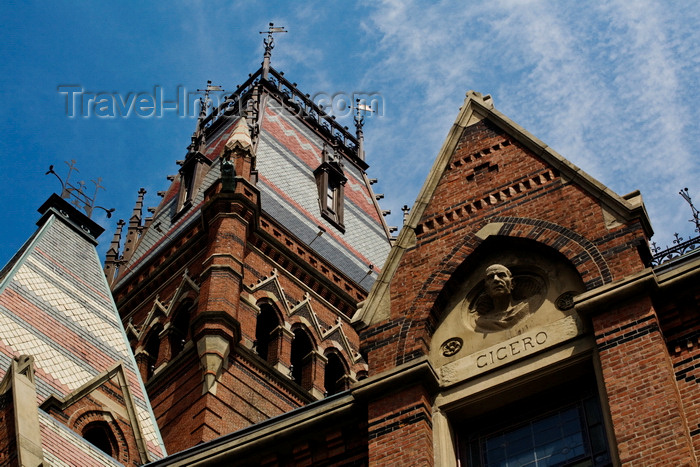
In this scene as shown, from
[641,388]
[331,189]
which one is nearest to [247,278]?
[331,189]

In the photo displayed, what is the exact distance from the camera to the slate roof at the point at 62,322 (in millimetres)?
22359

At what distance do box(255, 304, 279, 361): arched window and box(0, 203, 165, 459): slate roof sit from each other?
7886mm

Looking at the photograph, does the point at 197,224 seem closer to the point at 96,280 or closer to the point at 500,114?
the point at 96,280

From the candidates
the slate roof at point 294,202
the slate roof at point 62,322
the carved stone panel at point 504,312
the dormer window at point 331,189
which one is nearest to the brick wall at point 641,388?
the carved stone panel at point 504,312

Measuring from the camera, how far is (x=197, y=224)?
131ft

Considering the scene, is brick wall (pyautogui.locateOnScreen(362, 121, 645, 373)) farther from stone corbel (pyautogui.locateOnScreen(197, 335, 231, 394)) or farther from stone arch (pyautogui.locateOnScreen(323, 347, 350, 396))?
stone arch (pyautogui.locateOnScreen(323, 347, 350, 396))

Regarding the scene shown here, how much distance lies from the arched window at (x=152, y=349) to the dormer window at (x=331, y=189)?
10.9 m

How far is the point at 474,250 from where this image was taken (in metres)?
15.1

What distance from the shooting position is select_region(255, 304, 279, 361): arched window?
36.1m

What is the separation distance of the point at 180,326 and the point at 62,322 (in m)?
12.6

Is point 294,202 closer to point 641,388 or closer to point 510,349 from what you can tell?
point 510,349

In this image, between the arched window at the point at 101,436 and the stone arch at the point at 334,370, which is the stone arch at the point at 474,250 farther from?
the stone arch at the point at 334,370

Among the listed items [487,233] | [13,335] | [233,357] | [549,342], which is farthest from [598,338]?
[233,357]

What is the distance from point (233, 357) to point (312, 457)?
18.3 metres
